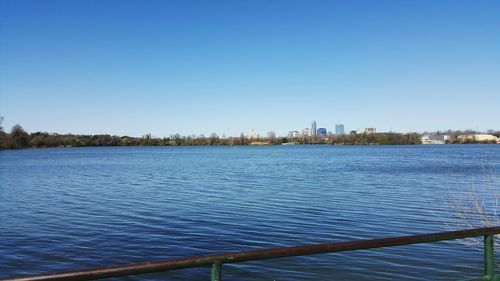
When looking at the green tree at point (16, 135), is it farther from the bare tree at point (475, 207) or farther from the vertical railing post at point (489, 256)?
the vertical railing post at point (489, 256)

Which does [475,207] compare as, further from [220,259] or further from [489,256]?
[220,259]

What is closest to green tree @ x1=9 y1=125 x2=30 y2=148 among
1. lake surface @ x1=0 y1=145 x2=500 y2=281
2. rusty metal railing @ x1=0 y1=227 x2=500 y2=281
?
lake surface @ x1=0 y1=145 x2=500 y2=281

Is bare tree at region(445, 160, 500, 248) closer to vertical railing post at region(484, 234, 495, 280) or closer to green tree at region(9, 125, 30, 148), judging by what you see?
vertical railing post at region(484, 234, 495, 280)

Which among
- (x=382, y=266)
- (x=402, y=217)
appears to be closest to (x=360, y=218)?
(x=402, y=217)

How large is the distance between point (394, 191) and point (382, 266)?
2226 centimetres

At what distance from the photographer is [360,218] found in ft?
73.7

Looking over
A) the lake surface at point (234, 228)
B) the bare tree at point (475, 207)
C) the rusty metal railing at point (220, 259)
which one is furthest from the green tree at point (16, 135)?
the rusty metal railing at point (220, 259)

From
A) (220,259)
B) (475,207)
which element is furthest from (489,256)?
(475,207)

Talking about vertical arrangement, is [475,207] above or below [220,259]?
below

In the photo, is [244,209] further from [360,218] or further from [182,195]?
[182,195]

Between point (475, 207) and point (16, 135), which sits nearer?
point (475, 207)

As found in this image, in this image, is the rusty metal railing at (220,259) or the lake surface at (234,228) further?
the lake surface at (234,228)

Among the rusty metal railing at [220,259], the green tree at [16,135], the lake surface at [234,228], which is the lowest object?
the lake surface at [234,228]

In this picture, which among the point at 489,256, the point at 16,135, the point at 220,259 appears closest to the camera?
the point at 220,259
